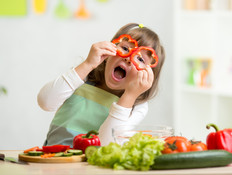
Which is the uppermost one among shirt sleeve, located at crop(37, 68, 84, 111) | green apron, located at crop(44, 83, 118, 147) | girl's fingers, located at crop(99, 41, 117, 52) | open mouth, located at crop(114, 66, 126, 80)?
girl's fingers, located at crop(99, 41, 117, 52)

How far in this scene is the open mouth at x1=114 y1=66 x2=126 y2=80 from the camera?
2104 millimetres

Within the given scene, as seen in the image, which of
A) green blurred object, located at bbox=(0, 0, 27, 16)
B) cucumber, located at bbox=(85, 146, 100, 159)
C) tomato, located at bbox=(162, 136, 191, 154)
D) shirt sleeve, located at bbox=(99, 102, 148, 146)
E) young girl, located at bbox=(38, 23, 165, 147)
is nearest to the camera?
tomato, located at bbox=(162, 136, 191, 154)

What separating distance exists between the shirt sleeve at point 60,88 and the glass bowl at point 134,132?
502 mm

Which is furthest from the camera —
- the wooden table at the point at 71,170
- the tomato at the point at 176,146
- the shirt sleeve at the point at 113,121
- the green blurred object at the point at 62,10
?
the green blurred object at the point at 62,10

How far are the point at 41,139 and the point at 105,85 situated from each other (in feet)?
6.58

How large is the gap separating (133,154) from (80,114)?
3.15 ft

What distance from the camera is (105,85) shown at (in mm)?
2268

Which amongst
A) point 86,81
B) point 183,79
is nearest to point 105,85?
point 86,81

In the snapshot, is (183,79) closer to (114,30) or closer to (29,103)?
(114,30)

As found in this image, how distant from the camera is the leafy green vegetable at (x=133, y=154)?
118cm

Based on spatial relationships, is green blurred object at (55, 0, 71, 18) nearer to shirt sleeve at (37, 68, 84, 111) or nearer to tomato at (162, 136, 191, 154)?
shirt sleeve at (37, 68, 84, 111)

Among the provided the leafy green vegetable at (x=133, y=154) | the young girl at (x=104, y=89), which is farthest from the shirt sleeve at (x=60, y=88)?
the leafy green vegetable at (x=133, y=154)

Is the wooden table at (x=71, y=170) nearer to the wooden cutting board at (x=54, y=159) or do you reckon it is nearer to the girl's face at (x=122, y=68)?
the wooden cutting board at (x=54, y=159)

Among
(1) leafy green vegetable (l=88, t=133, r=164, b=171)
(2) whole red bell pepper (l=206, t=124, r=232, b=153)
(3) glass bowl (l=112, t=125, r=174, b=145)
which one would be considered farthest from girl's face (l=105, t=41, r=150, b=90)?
(1) leafy green vegetable (l=88, t=133, r=164, b=171)
